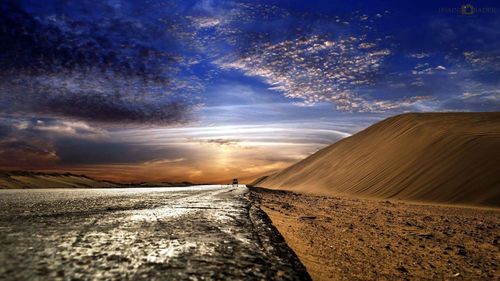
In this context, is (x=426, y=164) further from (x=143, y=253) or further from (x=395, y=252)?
(x=143, y=253)

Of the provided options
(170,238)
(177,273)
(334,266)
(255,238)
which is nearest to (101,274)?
(177,273)

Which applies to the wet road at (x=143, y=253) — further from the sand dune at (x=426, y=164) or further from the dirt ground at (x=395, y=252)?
the sand dune at (x=426, y=164)

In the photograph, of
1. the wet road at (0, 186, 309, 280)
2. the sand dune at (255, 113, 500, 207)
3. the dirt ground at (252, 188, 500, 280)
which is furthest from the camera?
the sand dune at (255, 113, 500, 207)

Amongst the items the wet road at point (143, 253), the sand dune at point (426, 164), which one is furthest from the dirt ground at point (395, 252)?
the sand dune at point (426, 164)

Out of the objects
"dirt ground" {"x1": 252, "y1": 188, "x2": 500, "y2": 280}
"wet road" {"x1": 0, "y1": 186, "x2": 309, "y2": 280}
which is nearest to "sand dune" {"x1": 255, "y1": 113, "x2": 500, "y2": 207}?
"dirt ground" {"x1": 252, "y1": 188, "x2": 500, "y2": 280}

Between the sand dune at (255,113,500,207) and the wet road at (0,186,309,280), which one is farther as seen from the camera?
the sand dune at (255,113,500,207)

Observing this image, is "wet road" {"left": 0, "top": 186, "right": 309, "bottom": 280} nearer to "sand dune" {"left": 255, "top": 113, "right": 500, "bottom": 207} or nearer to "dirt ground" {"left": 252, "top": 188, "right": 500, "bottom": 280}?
"dirt ground" {"left": 252, "top": 188, "right": 500, "bottom": 280}

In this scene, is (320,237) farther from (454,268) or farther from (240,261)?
(240,261)

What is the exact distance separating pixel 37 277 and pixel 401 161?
24.8 meters

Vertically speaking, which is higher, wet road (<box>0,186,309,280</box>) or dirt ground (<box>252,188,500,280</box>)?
wet road (<box>0,186,309,280</box>)

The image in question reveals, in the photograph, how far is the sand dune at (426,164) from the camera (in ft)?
52.5

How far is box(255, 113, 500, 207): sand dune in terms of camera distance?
16.0 m

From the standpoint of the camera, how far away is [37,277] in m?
1.93

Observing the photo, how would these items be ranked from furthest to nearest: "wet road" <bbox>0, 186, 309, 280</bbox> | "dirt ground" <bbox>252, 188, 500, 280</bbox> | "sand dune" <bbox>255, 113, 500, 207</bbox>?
1. "sand dune" <bbox>255, 113, 500, 207</bbox>
2. "dirt ground" <bbox>252, 188, 500, 280</bbox>
3. "wet road" <bbox>0, 186, 309, 280</bbox>
